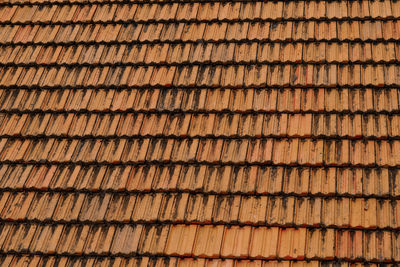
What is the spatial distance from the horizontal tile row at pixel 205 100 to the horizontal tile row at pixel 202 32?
0.56 metres

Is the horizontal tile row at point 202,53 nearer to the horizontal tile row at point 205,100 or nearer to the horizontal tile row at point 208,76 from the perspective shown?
the horizontal tile row at point 208,76

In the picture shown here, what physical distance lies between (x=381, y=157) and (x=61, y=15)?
3221mm

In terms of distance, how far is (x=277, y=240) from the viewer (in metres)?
3.69

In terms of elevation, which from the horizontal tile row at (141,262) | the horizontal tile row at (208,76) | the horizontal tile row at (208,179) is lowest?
the horizontal tile row at (141,262)

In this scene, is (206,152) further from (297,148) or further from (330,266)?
(330,266)

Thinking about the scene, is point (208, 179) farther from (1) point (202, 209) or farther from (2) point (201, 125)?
(2) point (201, 125)

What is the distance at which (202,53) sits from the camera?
4664mm

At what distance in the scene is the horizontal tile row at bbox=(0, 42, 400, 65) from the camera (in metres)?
4.44

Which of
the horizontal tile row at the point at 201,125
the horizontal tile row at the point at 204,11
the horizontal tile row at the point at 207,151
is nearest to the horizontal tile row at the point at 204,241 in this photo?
the horizontal tile row at the point at 207,151

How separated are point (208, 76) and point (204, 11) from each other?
0.76 m

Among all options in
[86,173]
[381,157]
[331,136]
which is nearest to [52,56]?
[86,173]

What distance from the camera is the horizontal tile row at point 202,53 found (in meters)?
4.44

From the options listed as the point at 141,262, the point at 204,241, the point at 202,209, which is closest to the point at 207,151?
the point at 202,209

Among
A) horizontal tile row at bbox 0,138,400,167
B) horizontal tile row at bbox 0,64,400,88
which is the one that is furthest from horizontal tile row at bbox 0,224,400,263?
horizontal tile row at bbox 0,64,400,88
